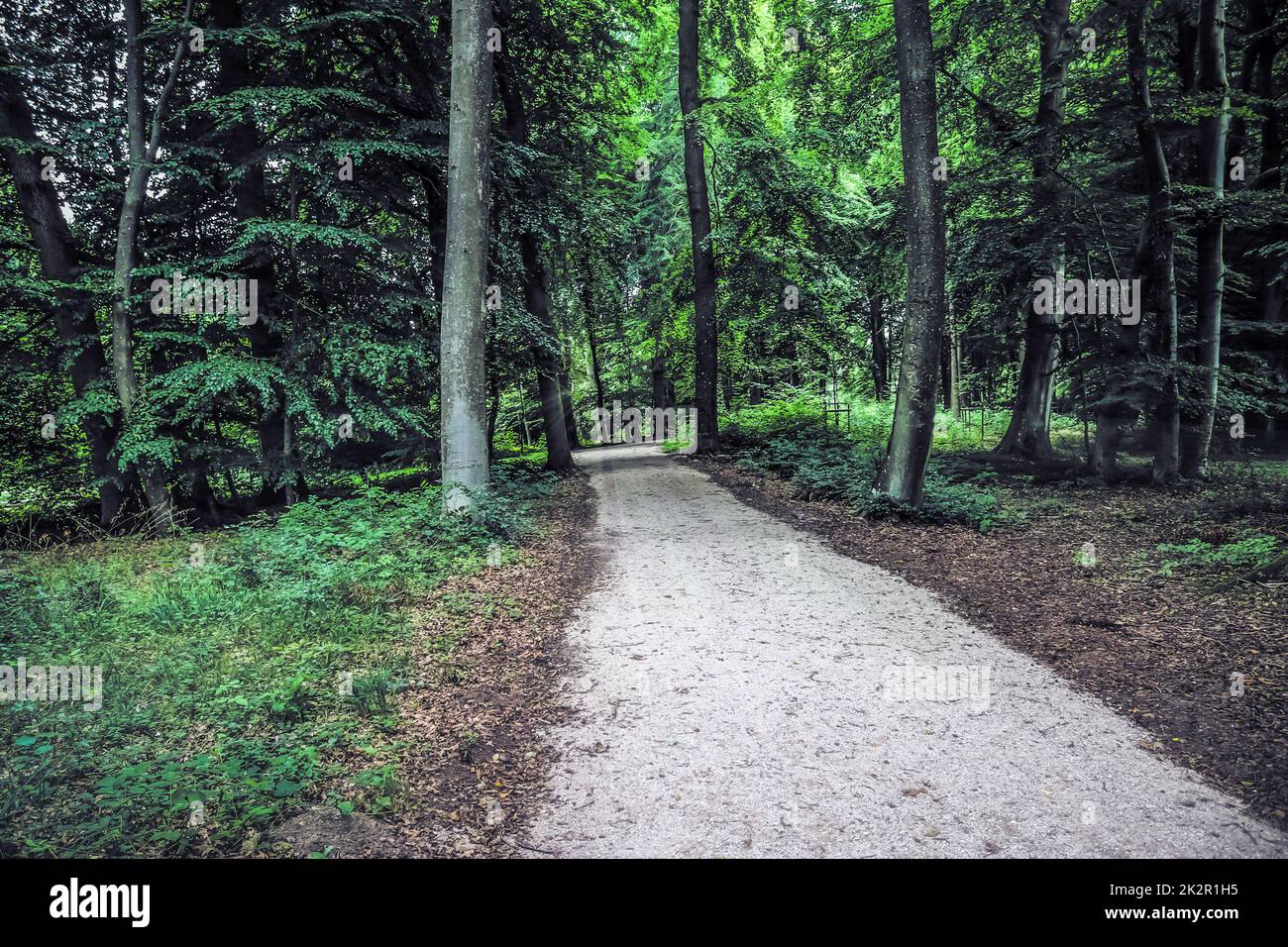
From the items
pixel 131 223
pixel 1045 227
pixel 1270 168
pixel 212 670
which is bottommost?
pixel 212 670

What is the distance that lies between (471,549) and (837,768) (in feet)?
18.1

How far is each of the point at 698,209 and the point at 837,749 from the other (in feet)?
51.0

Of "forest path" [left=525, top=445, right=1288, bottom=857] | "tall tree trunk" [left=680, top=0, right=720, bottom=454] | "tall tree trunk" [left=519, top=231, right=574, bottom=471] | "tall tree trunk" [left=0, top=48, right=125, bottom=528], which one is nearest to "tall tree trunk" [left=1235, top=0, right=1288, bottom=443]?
"tall tree trunk" [left=680, top=0, right=720, bottom=454]

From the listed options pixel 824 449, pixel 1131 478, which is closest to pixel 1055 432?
pixel 1131 478

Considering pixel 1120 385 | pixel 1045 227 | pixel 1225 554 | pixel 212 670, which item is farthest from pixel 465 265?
pixel 1120 385

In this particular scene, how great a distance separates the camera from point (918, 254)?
9125mm

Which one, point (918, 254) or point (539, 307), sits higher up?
point (539, 307)

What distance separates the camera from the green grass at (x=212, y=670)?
9.52 feet

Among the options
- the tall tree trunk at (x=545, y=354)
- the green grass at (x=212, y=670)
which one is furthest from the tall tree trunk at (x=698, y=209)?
the green grass at (x=212, y=670)

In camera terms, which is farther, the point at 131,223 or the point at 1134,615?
Result: the point at 131,223

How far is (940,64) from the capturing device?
1125 centimetres

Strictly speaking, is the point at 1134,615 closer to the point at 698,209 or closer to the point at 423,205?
the point at 423,205

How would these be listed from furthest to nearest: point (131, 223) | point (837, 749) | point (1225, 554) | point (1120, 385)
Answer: point (1120, 385) < point (131, 223) < point (1225, 554) < point (837, 749)

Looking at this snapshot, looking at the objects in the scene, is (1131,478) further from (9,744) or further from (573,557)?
(9,744)
